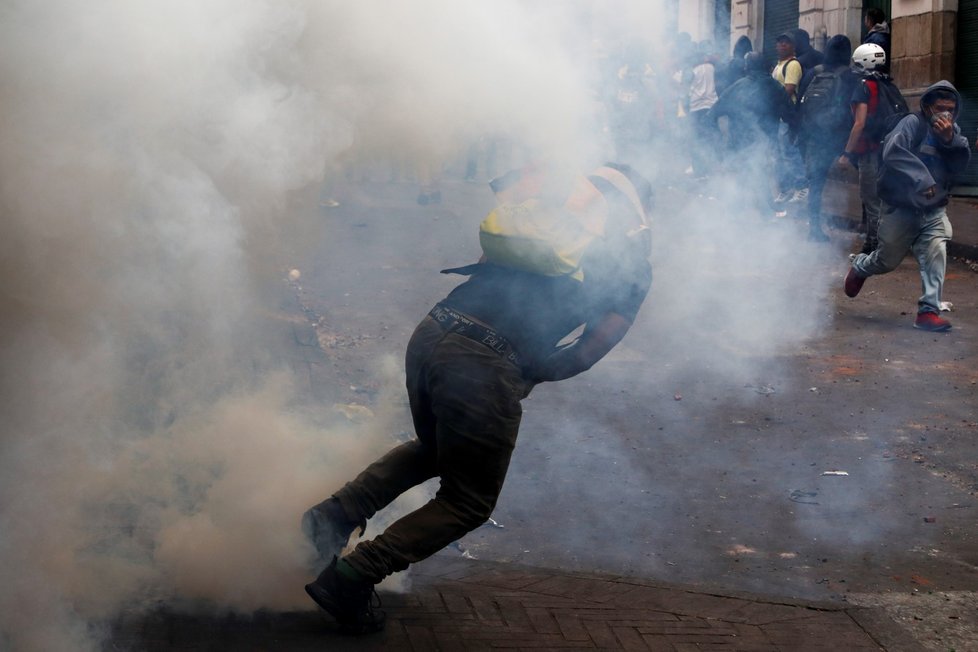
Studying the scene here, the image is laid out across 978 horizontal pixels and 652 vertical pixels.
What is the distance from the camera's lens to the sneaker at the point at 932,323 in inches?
306

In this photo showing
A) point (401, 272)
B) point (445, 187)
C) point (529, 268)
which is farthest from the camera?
point (401, 272)

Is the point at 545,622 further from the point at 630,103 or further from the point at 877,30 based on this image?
the point at 877,30

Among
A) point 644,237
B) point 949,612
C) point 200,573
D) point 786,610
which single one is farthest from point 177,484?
point 949,612

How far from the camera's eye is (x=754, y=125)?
10.1m

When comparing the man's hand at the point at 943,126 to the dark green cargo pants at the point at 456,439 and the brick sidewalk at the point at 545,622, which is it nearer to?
the brick sidewalk at the point at 545,622

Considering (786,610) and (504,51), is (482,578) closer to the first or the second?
(786,610)

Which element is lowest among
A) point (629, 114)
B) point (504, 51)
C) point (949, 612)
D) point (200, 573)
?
point (949, 612)

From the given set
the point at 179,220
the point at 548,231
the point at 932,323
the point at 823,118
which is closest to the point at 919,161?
the point at 932,323

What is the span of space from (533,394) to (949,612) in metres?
2.98

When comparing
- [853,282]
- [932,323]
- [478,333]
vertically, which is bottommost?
[932,323]

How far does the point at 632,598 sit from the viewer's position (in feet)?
12.5

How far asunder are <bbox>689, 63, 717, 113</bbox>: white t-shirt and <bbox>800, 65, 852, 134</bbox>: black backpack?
3.62 feet

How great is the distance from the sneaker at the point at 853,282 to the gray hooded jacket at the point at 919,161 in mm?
571

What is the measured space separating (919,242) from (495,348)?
17.5 feet
